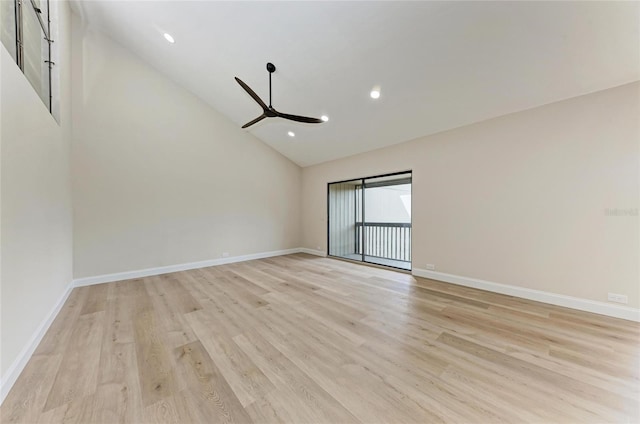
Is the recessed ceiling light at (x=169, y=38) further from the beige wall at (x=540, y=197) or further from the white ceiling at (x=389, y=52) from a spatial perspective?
the beige wall at (x=540, y=197)

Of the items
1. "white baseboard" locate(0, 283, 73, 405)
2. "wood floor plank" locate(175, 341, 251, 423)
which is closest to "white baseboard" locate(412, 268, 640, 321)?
"wood floor plank" locate(175, 341, 251, 423)

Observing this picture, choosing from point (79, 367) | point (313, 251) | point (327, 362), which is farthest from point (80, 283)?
point (313, 251)

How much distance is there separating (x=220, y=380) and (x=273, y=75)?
3.89m


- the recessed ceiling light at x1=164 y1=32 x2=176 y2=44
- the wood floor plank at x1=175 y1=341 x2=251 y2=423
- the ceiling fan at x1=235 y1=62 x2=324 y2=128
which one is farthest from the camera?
the recessed ceiling light at x1=164 y1=32 x2=176 y2=44

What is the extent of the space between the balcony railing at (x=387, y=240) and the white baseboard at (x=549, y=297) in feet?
6.89

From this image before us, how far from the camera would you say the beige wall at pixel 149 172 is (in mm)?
3807

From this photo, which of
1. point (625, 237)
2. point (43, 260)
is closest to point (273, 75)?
point (43, 260)

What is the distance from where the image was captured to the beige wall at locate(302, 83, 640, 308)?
8.54 feet

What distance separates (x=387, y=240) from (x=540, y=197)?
12.0 ft

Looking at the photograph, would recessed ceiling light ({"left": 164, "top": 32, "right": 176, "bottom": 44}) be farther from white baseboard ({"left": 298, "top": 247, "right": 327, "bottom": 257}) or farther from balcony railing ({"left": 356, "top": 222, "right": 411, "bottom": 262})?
balcony railing ({"left": 356, "top": 222, "right": 411, "bottom": 262})

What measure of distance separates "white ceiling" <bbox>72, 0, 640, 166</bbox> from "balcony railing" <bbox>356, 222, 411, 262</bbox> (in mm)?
2573

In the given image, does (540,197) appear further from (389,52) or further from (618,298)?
(389,52)

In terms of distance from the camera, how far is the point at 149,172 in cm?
436

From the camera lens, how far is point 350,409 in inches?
54.7
